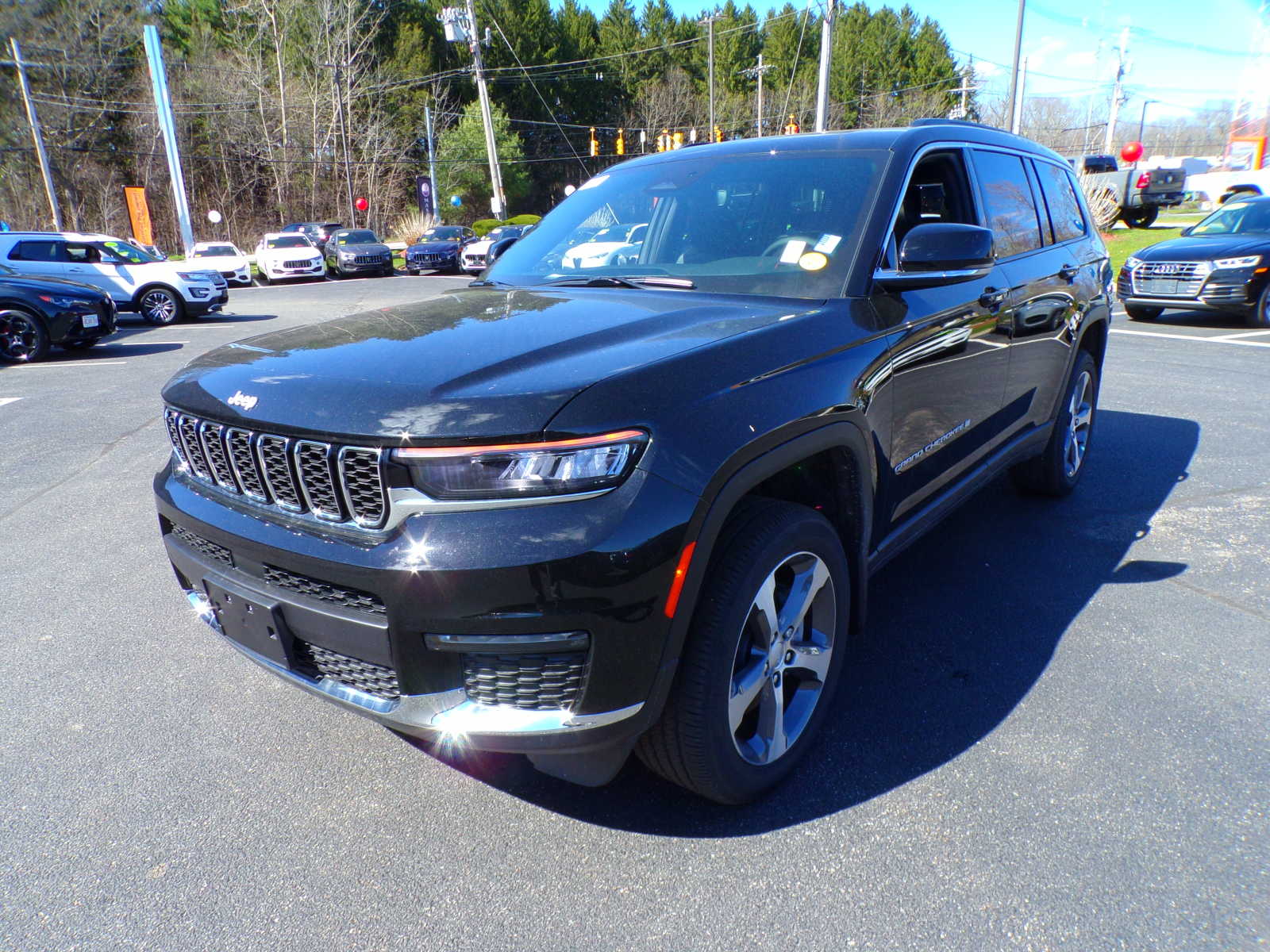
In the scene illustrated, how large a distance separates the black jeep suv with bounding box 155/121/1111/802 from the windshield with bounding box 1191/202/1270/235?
1197 cm

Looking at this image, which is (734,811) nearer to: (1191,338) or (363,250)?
(1191,338)

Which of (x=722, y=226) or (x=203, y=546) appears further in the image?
(x=722, y=226)

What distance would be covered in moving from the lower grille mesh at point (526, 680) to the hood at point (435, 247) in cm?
2954

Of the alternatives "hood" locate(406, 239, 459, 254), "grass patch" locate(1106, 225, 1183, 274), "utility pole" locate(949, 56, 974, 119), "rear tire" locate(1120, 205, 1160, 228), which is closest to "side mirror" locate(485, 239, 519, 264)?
"grass patch" locate(1106, 225, 1183, 274)

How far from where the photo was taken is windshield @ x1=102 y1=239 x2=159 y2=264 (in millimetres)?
16281

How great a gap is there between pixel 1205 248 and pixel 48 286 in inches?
618

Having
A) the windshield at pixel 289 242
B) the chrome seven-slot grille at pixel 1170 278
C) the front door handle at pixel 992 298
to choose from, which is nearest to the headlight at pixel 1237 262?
the chrome seven-slot grille at pixel 1170 278

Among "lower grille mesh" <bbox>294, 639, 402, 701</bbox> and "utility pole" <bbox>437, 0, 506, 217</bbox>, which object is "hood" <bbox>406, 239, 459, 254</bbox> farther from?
"lower grille mesh" <bbox>294, 639, 402, 701</bbox>

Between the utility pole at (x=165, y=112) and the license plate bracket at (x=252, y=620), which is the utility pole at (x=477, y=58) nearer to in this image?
the utility pole at (x=165, y=112)

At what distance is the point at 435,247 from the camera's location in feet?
97.2

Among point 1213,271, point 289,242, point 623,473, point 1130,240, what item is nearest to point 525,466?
point 623,473

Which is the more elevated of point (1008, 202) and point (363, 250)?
point (1008, 202)

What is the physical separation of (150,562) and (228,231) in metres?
53.3

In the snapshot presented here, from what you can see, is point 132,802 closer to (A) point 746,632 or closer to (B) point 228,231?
(A) point 746,632
